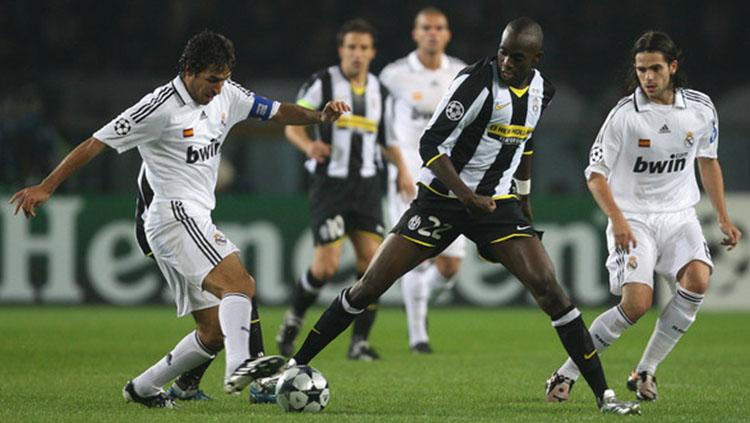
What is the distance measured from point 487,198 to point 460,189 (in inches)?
5.6

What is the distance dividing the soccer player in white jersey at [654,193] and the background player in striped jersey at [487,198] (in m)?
0.70

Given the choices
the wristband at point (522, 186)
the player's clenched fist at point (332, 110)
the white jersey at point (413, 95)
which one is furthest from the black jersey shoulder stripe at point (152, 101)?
the white jersey at point (413, 95)

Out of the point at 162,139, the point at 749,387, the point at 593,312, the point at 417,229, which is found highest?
the point at 162,139

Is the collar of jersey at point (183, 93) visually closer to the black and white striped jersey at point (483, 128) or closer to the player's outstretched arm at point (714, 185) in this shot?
the black and white striped jersey at point (483, 128)

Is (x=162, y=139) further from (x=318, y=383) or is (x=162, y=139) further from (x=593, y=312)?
(x=593, y=312)

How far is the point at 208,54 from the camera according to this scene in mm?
6988

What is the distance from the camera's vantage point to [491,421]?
6.65 m

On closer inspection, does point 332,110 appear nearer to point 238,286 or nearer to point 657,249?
point 238,286

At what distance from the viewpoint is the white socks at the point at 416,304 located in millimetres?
11289

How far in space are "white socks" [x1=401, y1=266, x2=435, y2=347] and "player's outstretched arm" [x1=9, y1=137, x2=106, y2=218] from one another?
4.83m

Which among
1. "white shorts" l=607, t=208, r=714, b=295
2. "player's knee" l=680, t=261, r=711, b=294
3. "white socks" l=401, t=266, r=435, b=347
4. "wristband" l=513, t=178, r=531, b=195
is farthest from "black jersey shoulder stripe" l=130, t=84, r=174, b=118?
"white socks" l=401, t=266, r=435, b=347

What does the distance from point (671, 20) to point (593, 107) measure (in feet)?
8.61

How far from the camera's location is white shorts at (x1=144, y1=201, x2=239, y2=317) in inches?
278

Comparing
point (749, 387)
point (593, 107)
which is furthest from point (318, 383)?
point (593, 107)
